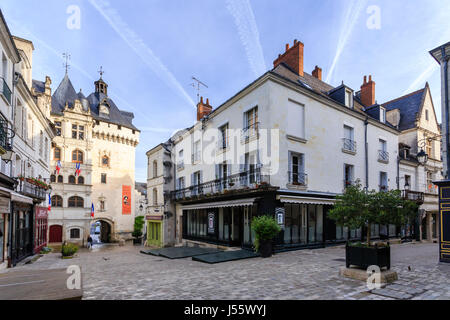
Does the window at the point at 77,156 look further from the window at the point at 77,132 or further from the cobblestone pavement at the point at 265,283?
the cobblestone pavement at the point at 265,283

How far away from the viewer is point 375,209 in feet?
25.4

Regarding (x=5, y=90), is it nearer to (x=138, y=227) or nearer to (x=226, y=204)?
(x=226, y=204)

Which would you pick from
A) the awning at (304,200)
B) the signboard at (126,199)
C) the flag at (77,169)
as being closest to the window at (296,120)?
the awning at (304,200)

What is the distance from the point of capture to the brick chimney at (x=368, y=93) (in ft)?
73.7

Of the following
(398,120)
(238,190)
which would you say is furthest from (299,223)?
(398,120)

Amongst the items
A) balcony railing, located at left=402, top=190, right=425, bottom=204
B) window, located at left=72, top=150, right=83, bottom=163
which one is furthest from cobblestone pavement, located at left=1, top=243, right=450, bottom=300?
window, located at left=72, top=150, right=83, bottom=163

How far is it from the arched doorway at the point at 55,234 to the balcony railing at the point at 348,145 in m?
27.2

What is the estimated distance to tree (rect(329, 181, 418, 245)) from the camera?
25.0 ft

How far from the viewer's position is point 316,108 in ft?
51.2

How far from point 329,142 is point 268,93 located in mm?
4962

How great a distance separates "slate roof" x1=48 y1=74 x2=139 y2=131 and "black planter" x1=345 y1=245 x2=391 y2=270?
3087 cm

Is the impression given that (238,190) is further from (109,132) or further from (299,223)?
(109,132)

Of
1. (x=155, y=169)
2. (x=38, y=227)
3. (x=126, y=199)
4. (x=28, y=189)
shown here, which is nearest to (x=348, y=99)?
(x=155, y=169)

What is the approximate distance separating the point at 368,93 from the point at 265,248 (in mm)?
16862
